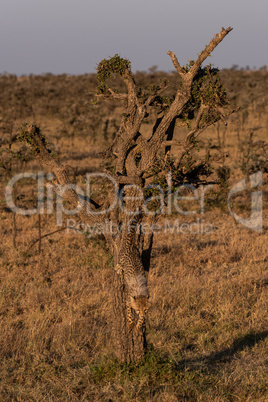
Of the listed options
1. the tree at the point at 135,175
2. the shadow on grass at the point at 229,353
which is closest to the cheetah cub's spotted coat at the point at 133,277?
the tree at the point at 135,175

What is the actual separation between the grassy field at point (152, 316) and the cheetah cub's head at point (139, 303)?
1.11 m

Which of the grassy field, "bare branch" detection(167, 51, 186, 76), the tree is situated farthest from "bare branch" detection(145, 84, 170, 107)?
the grassy field

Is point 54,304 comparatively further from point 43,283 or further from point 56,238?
point 56,238

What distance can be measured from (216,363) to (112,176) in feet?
11.9

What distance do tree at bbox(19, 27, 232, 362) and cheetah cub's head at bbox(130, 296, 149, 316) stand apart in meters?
0.01

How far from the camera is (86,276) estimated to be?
12070mm

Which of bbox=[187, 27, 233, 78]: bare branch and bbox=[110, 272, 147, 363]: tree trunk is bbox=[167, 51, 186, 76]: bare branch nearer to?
bbox=[187, 27, 233, 78]: bare branch

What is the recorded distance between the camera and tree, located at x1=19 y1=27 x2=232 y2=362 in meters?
6.82

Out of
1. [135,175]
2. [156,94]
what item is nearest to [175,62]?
[156,94]

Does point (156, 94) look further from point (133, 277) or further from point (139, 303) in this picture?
point (139, 303)

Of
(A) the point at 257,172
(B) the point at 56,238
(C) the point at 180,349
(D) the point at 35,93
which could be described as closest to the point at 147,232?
(C) the point at 180,349

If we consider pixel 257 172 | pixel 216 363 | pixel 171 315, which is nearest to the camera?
pixel 216 363

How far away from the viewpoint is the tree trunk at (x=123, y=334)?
6906 millimetres

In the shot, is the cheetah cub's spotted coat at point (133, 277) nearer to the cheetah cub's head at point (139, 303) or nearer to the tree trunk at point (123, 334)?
the cheetah cub's head at point (139, 303)
